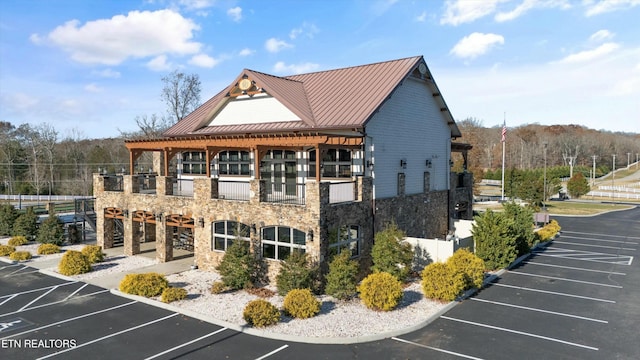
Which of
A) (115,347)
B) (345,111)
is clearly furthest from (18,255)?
(345,111)

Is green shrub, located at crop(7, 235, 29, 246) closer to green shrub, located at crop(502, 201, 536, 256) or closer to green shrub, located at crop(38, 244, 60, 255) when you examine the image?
green shrub, located at crop(38, 244, 60, 255)

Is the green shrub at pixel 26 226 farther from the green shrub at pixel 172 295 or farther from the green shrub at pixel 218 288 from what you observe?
the green shrub at pixel 218 288

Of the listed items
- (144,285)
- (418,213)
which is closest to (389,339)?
(144,285)

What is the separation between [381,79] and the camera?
2198cm

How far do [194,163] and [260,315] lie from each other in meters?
15.5

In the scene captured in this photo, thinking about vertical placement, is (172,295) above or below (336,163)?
below

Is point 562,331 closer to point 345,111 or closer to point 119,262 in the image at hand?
point 345,111

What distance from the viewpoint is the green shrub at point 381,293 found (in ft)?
46.5

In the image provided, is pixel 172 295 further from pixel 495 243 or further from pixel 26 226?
pixel 26 226

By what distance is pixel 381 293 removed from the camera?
1423 cm

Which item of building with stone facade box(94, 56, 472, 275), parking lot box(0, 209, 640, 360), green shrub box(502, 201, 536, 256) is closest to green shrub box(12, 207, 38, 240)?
building with stone facade box(94, 56, 472, 275)

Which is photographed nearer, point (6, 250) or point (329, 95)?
point (329, 95)

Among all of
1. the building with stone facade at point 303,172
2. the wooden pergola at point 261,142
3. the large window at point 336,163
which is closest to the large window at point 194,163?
the building with stone facade at point 303,172

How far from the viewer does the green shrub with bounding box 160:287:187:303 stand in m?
15.2
